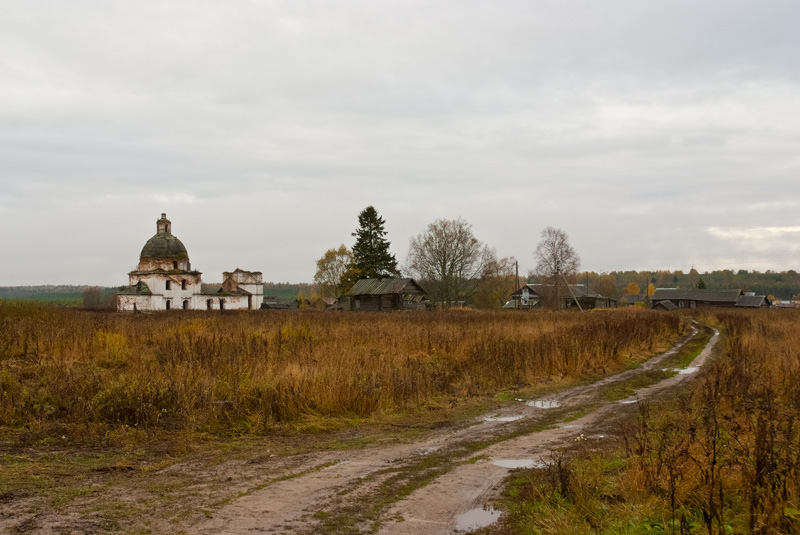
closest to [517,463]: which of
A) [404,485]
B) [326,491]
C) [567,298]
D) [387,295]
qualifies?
[404,485]

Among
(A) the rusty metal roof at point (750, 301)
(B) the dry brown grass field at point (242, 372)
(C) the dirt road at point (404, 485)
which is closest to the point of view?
(C) the dirt road at point (404, 485)

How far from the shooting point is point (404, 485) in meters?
6.65

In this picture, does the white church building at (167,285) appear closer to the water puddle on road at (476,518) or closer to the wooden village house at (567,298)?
the wooden village house at (567,298)

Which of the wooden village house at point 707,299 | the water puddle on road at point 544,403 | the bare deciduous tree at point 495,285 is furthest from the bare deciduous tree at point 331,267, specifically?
the water puddle on road at point 544,403

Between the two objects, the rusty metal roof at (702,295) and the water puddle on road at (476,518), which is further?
the rusty metal roof at (702,295)

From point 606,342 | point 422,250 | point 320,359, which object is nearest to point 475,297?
point 422,250

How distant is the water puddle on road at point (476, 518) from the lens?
5.54 metres

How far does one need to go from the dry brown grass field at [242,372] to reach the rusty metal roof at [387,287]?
37151 mm

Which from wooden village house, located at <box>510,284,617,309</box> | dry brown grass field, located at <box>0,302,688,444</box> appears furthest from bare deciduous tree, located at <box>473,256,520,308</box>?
dry brown grass field, located at <box>0,302,688,444</box>

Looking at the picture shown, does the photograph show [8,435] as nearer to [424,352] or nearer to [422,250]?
[424,352]

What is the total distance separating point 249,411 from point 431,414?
125 inches

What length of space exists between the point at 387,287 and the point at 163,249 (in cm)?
2598

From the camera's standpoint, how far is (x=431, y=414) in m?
11.4

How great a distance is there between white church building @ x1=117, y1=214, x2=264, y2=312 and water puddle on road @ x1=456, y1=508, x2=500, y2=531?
6206 cm
